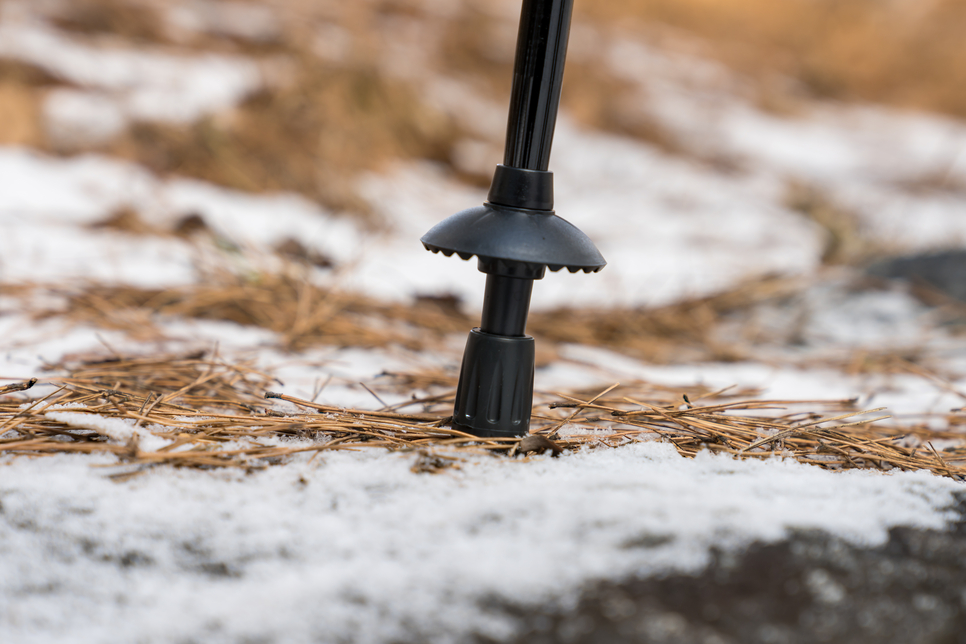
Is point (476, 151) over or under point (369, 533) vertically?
over

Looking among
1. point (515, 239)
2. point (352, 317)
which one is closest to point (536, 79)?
point (515, 239)

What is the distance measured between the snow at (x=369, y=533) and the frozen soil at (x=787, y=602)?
2 cm

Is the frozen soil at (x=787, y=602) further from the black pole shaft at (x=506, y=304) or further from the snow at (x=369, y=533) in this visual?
the black pole shaft at (x=506, y=304)

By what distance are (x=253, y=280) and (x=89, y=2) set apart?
2428 mm

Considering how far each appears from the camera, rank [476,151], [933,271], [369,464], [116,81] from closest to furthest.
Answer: [369,464], [933,271], [116,81], [476,151]

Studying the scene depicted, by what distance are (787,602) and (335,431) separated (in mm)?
531

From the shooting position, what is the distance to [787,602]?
0.55m

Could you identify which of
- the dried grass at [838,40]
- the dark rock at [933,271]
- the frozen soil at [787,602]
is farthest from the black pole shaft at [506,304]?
the dried grass at [838,40]

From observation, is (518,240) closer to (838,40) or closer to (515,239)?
(515,239)

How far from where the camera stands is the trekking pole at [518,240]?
784 mm

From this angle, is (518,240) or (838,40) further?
(838,40)

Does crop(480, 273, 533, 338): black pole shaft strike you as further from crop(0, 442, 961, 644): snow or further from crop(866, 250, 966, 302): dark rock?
crop(866, 250, 966, 302): dark rock

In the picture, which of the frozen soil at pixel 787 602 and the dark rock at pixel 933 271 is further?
the dark rock at pixel 933 271

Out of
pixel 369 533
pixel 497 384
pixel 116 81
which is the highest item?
pixel 116 81
